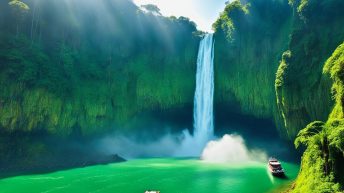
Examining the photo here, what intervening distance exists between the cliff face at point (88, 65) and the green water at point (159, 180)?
14.0 meters

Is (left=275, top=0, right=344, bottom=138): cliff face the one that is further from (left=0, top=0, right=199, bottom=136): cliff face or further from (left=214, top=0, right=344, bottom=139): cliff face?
(left=0, top=0, right=199, bottom=136): cliff face

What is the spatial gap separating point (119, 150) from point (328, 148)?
150ft

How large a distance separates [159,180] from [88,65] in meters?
32.2

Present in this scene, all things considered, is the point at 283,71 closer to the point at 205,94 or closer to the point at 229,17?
the point at 205,94

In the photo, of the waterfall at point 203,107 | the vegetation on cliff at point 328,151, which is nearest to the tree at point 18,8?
the waterfall at point 203,107

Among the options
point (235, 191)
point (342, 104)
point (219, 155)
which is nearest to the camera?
point (342, 104)

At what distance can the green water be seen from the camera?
28.6 meters

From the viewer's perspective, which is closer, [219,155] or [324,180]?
[324,180]

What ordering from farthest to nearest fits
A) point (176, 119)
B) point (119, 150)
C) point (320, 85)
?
1. point (176, 119)
2. point (119, 150)
3. point (320, 85)

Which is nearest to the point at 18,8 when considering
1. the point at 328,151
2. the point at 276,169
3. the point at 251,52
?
the point at 251,52

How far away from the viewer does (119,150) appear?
58.2m

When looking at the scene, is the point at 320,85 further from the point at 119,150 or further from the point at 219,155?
the point at 119,150

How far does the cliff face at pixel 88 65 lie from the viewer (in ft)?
153

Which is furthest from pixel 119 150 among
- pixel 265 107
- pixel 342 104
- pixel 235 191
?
pixel 342 104
